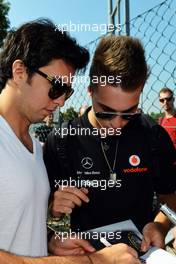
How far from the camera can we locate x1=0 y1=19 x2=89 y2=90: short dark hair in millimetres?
1749

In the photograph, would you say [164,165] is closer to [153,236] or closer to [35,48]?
[153,236]

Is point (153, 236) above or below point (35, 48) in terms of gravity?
below

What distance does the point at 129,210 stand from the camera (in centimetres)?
189

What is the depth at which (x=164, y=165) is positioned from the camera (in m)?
1.94

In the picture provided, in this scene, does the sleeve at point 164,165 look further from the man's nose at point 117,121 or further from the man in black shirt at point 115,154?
the man's nose at point 117,121

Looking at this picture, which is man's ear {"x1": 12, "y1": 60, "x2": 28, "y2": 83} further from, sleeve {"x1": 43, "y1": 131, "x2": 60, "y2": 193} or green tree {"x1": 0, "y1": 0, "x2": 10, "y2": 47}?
green tree {"x1": 0, "y1": 0, "x2": 10, "y2": 47}

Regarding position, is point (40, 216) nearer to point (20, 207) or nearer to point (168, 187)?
point (20, 207)

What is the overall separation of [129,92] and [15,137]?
26.1 inches

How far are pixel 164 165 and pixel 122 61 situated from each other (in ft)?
1.79

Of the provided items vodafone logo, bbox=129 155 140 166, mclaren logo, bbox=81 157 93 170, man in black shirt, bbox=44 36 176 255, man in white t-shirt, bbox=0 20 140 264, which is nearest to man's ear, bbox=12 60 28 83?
man in white t-shirt, bbox=0 20 140 264

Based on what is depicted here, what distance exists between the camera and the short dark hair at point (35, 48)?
5.74 ft

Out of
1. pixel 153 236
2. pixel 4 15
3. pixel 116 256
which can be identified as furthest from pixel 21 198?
pixel 4 15

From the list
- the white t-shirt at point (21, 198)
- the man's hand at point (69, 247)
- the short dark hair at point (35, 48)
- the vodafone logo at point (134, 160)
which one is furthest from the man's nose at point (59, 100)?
the man's hand at point (69, 247)

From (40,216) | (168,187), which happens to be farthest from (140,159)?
(40,216)
